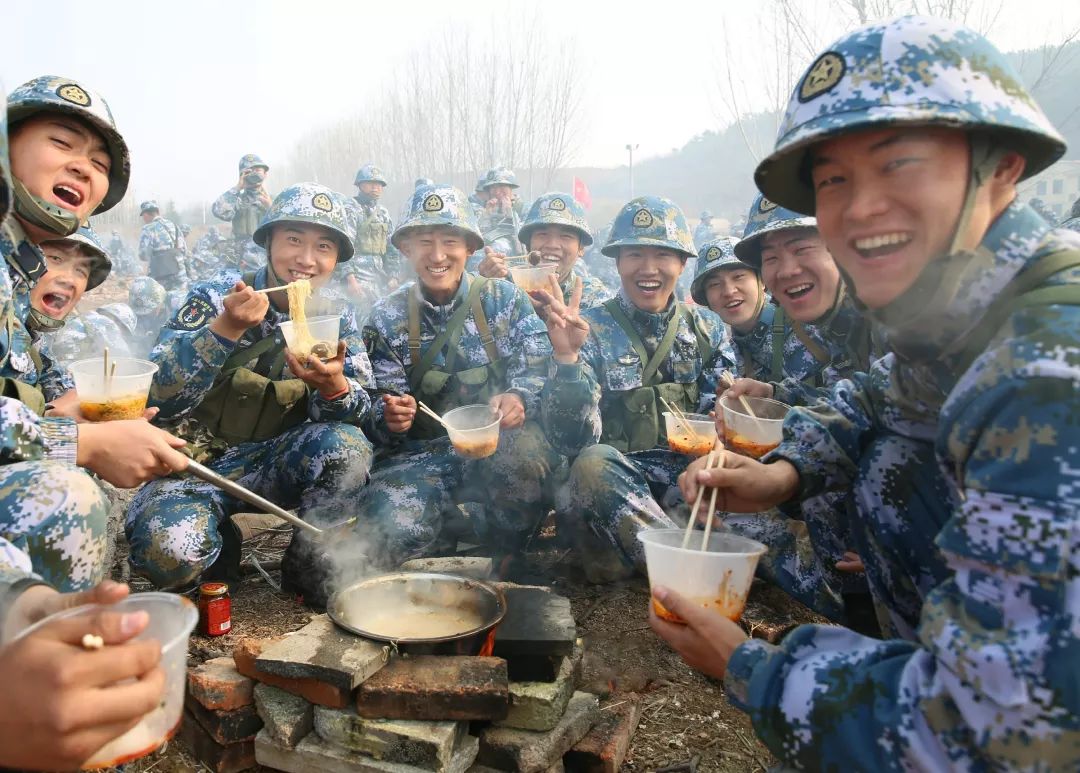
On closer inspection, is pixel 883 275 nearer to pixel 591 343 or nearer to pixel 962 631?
pixel 962 631

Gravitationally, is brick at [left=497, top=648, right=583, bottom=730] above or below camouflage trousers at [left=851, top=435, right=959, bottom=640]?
below

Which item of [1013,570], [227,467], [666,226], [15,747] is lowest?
[227,467]

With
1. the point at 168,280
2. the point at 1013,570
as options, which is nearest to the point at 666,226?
the point at 1013,570

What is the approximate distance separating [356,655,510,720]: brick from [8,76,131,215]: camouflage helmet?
314 cm

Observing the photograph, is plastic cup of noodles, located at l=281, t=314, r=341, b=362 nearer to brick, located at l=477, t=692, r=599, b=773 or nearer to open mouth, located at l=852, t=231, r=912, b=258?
brick, located at l=477, t=692, r=599, b=773

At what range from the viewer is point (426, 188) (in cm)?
532

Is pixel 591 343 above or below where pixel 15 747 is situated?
above

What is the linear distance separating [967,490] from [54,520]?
2.92 m

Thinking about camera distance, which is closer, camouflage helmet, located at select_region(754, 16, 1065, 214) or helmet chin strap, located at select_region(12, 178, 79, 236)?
camouflage helmet, located at select_region(754, 16, 1065, 214)

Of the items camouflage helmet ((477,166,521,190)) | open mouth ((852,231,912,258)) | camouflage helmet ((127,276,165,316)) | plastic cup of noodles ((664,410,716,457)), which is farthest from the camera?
camouflage helmet ((127,276,165,316))

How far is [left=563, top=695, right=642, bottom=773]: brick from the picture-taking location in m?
2.68

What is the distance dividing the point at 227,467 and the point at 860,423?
3.82 meters

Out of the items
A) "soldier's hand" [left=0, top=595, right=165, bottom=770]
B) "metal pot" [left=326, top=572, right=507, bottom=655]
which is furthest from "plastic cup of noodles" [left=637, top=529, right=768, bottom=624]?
"soldier's hand" [left=0, top=595, right=165, bottom=770]

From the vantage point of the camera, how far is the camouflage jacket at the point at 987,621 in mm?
1306
